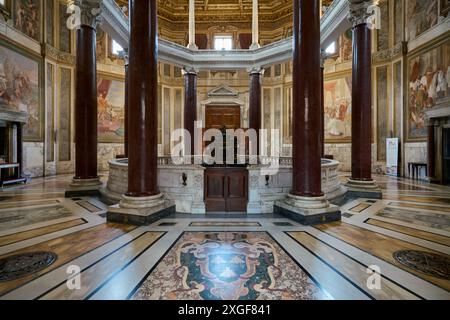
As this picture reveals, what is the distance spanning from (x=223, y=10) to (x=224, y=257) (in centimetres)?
1802

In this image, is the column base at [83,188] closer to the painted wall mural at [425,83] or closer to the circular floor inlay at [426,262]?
the circular floor inlay at [426,262]

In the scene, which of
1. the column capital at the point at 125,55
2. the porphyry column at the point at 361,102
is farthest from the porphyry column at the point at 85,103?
the porphyry column at the point at 361,102

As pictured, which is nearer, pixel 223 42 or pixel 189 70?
pixel 189 70

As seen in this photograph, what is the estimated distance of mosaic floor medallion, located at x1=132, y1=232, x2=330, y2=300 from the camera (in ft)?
7.16

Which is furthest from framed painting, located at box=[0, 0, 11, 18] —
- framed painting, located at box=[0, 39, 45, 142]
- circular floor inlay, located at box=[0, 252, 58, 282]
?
circular floor inlay, located at box=[0, 252, 58, 282]

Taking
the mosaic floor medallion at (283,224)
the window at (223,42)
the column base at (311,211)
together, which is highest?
the window at (223,42)

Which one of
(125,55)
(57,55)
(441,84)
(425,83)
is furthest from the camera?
(57,55)

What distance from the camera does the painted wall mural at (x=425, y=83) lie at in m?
9.81

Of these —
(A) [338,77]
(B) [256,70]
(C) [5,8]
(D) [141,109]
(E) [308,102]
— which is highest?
(C) [5,8]

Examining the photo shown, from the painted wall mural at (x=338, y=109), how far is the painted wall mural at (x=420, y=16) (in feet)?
11.6

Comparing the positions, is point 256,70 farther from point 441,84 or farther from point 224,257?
point 224,257

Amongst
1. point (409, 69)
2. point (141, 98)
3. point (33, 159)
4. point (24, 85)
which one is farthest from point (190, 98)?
point (409, 69)

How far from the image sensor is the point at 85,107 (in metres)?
7.21
